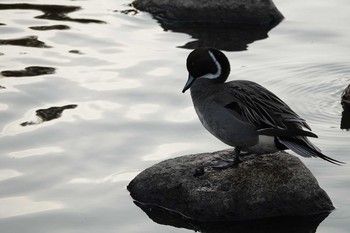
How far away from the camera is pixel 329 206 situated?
690cm

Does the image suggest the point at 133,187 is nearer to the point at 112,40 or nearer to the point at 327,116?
the point at 327,116

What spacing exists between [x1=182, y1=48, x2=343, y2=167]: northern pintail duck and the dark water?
66 cm

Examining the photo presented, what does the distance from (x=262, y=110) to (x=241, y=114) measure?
15cm

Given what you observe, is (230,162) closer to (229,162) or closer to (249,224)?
(229,162)

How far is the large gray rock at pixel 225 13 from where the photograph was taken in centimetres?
1199

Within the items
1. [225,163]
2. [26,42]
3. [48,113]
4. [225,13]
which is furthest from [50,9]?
[225,163]

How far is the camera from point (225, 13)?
12000 mm

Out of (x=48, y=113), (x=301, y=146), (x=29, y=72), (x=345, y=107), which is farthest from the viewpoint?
(x=29, y=72)

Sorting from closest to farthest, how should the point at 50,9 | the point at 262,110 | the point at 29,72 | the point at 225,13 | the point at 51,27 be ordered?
the point at 262,110, the point at 29,72, the point at 51,27, the point at 225,13, the point at 50,9

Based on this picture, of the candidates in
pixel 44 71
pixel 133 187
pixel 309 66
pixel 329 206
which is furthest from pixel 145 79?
pixel 329 206

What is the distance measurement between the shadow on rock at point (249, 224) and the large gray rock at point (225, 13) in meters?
5.50

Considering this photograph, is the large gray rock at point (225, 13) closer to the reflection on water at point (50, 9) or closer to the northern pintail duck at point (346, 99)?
the reflection on water at point (50, 9)

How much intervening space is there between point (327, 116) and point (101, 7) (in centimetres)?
444

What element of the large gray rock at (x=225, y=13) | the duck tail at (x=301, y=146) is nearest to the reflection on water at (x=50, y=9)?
the large gray rock at (x=225, y=13)
